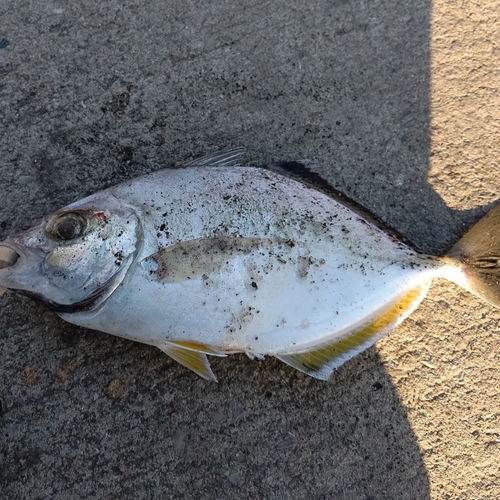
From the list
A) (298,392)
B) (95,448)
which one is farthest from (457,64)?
(95,448)

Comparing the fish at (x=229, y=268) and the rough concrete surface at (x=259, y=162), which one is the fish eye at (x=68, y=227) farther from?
the rough concrete surface at (x=259, y=162)

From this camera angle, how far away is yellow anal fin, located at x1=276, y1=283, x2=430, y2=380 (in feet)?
5.47

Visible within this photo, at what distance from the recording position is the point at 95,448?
5.76ft

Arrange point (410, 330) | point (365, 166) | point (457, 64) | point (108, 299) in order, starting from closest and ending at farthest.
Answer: point (108, 299) → point (410, 330) → point (365, 166) → point (457, 64)

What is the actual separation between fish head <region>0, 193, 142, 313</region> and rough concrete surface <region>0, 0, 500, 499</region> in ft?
1.23

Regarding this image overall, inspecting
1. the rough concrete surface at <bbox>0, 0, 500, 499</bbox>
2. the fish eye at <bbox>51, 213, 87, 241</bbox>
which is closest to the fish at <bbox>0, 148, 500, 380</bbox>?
the fish eye at <bbox>51, 213, 87, 241</bbox>

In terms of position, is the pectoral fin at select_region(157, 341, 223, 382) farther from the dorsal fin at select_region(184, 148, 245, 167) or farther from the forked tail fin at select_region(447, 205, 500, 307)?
the forked tail fin at select_region(447, 205, 500, 307)

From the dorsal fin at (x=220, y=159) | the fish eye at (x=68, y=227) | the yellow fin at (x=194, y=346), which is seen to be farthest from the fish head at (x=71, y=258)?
the dorsal fin at (x=220, y=159)

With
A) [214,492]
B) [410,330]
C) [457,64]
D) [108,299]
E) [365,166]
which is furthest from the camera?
[457,64]

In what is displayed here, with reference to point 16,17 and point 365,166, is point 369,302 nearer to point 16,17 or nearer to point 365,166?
point 365,166

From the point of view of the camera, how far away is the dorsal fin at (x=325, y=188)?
1766 millimetres

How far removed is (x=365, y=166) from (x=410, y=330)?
29.3 inches

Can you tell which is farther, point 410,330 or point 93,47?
point 93,47

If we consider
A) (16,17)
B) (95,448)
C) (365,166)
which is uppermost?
(16,17)
